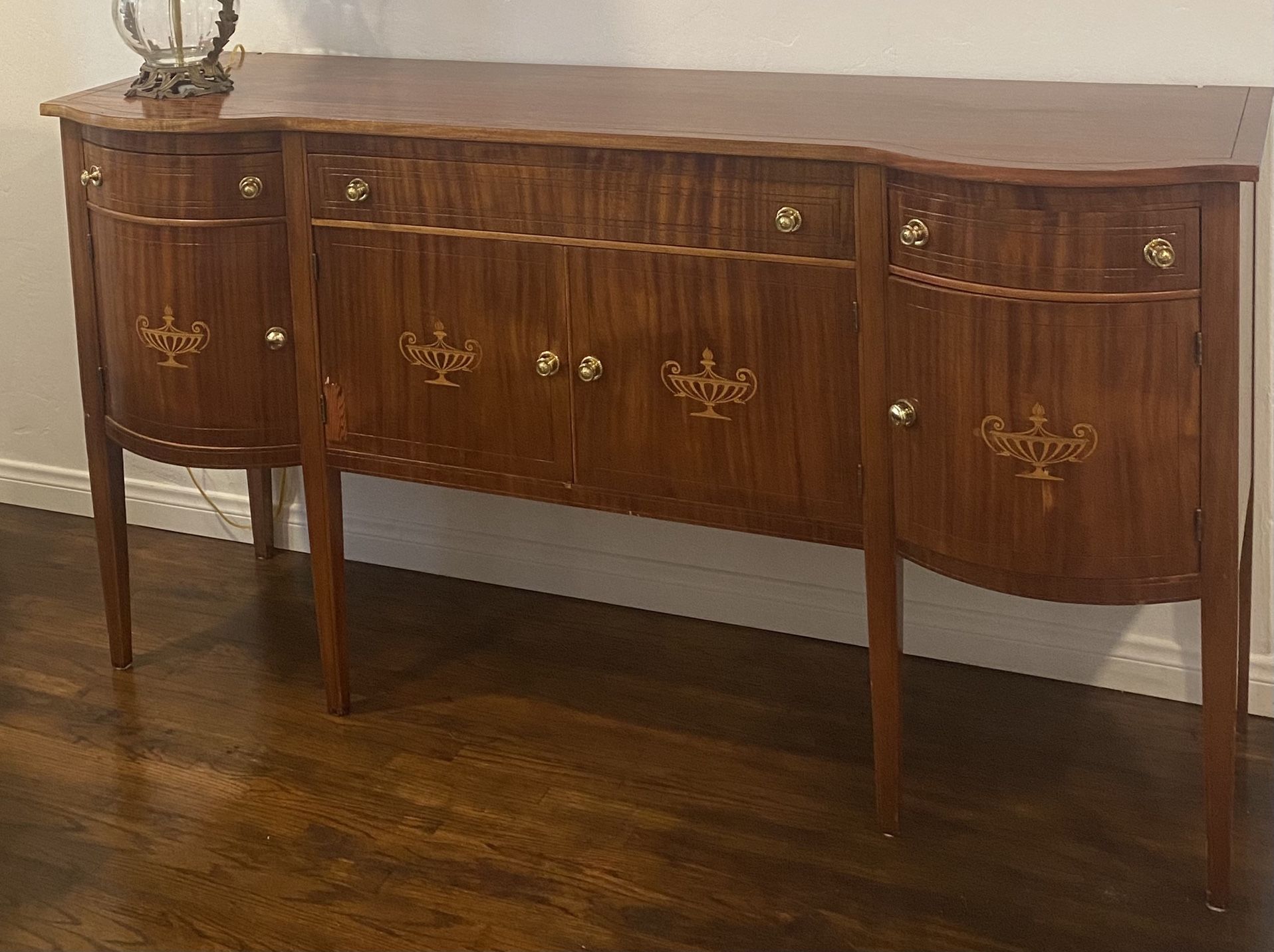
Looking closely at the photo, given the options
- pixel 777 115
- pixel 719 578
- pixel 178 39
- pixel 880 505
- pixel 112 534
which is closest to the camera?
pixel 880 505

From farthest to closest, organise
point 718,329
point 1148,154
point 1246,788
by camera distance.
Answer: point 1246,788 → point 718,329 → point 1148,154

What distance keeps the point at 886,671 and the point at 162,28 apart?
4.65ft

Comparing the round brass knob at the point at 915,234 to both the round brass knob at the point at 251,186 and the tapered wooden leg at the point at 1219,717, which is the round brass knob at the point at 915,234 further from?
the round brass knob at the point at 251,186

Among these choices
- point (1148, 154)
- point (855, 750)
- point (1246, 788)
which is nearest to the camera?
point (1148, 154)

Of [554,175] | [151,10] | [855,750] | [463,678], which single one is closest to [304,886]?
[463,678]

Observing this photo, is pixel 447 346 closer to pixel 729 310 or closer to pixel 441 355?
pixel 441 355

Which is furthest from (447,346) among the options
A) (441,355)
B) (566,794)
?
(566,794)

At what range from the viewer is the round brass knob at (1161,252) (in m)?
1.63

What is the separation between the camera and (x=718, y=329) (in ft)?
6.29

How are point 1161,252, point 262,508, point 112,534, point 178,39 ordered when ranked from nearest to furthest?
point 1161,252 < point 178,39 < point 112,534 < point 262,508

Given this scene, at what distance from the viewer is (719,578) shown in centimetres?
260

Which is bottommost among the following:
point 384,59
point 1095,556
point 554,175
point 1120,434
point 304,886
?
point 304,886

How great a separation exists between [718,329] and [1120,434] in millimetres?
501

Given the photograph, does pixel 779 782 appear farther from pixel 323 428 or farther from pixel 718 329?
pixel 323 428
